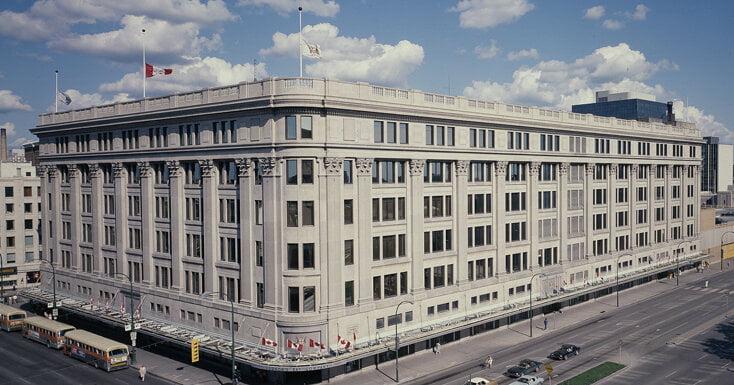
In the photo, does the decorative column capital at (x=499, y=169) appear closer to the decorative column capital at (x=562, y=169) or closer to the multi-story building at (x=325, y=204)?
the multi-story building at (x=325, y=204)

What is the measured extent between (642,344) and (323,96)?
48.1m

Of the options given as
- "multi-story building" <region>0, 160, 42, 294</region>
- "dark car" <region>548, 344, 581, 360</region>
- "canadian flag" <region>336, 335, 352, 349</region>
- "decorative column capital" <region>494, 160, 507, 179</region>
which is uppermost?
"decorative column capital" <region>494, 160, 507, 179</region>

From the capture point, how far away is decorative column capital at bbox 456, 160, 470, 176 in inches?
2830

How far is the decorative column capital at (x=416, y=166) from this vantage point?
66.2 meters

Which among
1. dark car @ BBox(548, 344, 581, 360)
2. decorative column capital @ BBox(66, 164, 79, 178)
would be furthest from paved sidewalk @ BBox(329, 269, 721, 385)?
decorative column capital @ BBox(66, 164, 79, 178)

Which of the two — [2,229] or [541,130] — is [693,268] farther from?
[2,229]

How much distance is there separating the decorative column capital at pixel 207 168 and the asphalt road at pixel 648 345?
31400 millimetres

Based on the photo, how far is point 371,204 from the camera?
62156mm

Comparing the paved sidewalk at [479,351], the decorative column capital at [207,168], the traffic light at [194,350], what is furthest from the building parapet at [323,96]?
the paved sidewalk at [479,351]

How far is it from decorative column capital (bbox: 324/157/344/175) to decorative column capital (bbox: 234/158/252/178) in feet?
27.2

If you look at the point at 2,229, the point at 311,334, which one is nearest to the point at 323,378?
the point at 311,334

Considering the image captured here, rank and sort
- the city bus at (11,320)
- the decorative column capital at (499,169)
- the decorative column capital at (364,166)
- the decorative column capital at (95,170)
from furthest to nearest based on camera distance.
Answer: the decorative column capital at (95,170), the city bus at (11,320), the decorative column capital at (499,169), the decorative column capital at (364,166)

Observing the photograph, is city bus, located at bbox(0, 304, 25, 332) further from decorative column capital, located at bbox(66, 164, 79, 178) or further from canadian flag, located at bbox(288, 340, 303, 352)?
canadian flag, located at bbox(288, 340, 303, 352)

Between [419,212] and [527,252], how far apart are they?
897 inches
